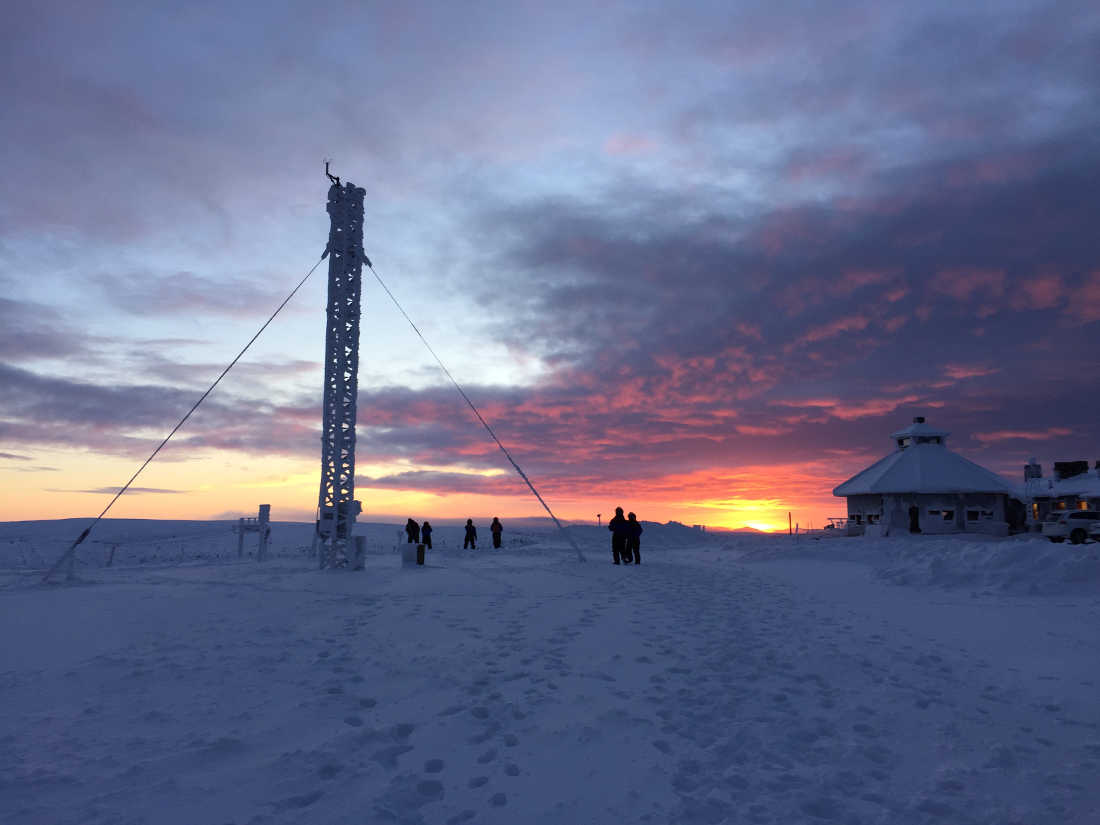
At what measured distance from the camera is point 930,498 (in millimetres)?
44219

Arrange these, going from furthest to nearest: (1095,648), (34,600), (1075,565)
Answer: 1. (1075,565)
2. (34,600)
3. (1095,648)

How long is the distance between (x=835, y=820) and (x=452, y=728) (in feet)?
12.3

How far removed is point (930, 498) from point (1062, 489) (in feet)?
87.0

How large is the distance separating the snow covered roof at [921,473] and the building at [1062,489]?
16059 millimetres

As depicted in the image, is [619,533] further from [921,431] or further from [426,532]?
[921,431]

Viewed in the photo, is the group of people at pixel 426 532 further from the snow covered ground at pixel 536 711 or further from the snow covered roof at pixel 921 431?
the snow covered roof at pixel 921 431

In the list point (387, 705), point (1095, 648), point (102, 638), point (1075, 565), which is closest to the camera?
point (387, 705)

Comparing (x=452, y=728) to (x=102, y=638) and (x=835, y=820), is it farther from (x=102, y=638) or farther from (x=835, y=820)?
(x=102, y=638)

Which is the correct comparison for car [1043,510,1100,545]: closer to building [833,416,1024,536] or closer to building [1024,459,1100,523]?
building [833,416,1024,536]

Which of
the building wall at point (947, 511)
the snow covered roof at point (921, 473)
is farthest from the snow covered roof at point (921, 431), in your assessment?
the building wall at point (947, 511)

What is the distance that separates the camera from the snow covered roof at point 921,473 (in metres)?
43.9

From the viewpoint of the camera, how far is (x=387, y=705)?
7559 mm

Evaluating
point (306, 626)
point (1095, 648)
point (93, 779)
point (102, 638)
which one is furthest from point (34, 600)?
point (1095, 648)

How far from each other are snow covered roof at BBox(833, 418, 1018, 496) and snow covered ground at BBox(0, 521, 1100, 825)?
31.6m
